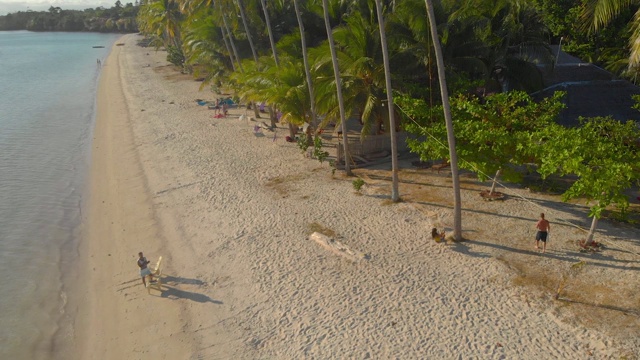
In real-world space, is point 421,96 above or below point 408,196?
above

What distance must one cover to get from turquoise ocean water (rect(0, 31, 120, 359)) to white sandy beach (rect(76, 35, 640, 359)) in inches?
33.2

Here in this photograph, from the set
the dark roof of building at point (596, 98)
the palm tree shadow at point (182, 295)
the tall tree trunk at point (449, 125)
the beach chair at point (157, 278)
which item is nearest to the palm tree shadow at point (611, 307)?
the tall tree trunk at point (449, 125)

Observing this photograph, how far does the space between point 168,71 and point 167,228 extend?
39.3 m

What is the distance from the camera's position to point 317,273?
11766 millimetres

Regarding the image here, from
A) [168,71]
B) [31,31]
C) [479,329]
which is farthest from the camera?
[31,31]

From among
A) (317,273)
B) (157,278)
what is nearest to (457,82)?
(317,273)

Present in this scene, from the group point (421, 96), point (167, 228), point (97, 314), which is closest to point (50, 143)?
point (167, 228)

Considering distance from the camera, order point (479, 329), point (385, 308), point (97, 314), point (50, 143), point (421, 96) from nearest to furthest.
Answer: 1. point (479, 329)
2. point (385, 308)
3. point (97, 314)
4. point (421, 96)
5. point (50, 143)

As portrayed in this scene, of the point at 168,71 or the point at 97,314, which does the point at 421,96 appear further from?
the point at 168,71

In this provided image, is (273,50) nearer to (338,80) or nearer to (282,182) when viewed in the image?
(338,80)

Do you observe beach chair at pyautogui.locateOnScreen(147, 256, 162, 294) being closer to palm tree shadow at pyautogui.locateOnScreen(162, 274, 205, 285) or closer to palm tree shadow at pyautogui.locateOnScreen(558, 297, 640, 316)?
palm tree shadow at pyautogui.locateOnScreen(162, 274, 205, 285)

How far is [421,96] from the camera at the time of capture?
1742 cm

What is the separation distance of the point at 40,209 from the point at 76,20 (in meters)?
132

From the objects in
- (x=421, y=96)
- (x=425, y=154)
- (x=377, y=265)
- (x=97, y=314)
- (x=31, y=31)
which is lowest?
(x=97, y=314)
